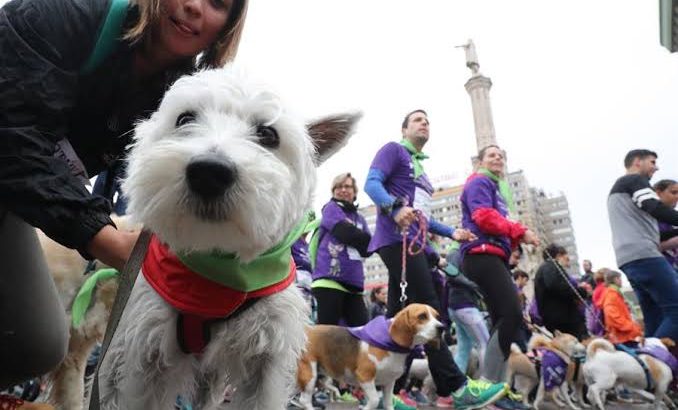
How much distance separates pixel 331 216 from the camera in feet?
17.3

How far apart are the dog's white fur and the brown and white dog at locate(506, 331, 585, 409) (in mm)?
215

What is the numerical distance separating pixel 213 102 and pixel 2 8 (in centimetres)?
71

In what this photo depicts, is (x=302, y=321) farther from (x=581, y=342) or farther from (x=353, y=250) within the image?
(x=581, y=342)

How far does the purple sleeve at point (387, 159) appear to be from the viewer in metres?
4.70

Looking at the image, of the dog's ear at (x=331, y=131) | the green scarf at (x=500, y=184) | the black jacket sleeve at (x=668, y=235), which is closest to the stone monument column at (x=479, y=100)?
the black jacket sleeve at (x=668, y=235)

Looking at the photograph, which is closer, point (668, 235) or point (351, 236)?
point (351, 236)

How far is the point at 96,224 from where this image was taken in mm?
1494

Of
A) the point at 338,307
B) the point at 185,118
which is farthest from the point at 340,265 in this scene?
the point at 185,118

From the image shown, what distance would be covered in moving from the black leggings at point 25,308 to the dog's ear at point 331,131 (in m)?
1.10

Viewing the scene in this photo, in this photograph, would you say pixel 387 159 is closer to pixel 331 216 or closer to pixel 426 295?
pixel 331 216

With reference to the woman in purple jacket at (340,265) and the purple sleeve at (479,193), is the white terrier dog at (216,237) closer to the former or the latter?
the woman in purple jacket at (340,265)

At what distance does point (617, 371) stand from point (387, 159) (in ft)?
12.3

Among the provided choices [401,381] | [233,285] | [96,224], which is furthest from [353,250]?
[96,224]

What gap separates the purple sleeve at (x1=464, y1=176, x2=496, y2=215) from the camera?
488 cm
